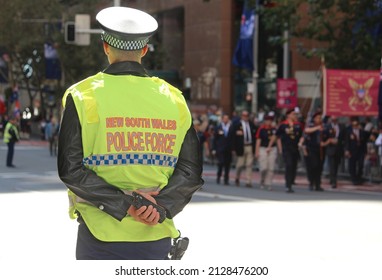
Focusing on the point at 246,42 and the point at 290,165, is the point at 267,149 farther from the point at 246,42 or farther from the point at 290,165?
the point at 246,42

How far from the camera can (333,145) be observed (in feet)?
80.4

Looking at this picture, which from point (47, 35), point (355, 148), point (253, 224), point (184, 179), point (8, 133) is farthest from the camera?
point (47, 35)

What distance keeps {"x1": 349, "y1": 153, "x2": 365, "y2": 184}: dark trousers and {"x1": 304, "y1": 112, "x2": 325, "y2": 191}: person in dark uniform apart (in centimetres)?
229

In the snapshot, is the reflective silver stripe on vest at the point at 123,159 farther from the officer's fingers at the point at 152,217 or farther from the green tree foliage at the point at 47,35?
the green tree foliage at the point at 47,35

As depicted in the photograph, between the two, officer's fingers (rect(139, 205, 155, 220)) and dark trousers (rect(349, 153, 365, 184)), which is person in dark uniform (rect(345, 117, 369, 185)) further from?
officer's fingers (rect(139, 205, 155, 220))

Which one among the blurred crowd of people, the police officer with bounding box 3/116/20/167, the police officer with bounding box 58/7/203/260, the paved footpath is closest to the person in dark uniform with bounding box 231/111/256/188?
the blurred crowd of people

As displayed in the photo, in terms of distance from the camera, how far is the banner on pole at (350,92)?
25938 millimetres

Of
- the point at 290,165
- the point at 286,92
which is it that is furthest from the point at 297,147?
the point at 286,92

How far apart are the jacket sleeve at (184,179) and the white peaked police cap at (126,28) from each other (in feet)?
1.47

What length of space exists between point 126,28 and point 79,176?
630 millimetres

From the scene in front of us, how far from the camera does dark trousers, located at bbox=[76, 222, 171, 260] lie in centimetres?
416

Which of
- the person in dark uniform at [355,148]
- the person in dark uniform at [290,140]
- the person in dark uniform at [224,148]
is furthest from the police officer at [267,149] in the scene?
the person in dark uniform at [355,148]

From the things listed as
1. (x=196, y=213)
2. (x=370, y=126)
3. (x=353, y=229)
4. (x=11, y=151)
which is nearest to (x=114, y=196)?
(x=353, y=229)

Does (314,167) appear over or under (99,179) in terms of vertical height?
under
